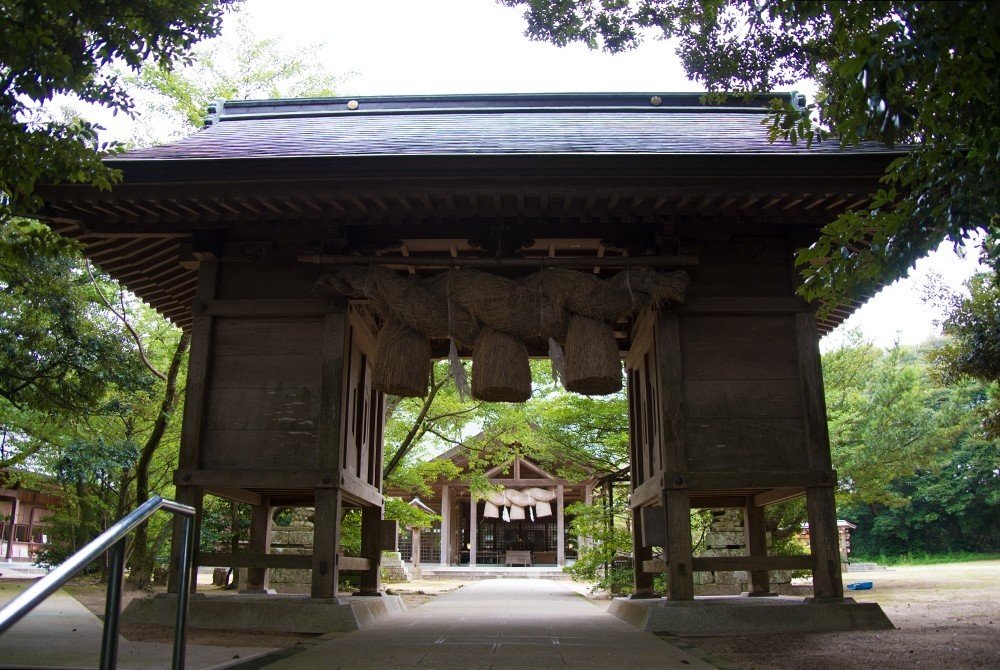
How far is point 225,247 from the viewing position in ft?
21.5

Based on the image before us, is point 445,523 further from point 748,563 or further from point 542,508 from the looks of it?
point 748,563

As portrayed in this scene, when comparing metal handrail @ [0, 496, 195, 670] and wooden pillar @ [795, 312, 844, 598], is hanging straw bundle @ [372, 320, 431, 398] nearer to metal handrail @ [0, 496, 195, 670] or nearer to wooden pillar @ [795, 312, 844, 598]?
metal handrail @ [0, 496, 195, 670]

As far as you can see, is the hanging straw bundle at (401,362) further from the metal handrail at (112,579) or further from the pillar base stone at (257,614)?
the metal handrail at (112,579)

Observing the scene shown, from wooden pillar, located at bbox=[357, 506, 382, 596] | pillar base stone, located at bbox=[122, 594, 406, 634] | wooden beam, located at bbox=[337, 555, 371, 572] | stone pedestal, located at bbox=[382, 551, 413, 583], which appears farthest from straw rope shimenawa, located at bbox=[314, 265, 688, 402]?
stone pedestal, located at bbox=[382, 551, 413, 583]

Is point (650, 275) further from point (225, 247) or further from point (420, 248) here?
point (225, 247)

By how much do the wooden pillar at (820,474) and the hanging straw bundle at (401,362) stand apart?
3048 mm


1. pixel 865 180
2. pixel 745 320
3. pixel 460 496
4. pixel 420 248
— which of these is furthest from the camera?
pixel 460 496

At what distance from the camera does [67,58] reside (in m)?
3.91

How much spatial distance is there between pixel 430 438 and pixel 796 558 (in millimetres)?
10230

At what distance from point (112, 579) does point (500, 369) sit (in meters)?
3.57

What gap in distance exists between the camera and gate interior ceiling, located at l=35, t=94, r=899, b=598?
17.8 ft

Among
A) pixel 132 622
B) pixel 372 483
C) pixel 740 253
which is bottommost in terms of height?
pixel 132 622

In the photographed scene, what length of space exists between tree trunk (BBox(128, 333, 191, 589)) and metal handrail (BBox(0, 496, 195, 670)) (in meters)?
8.31

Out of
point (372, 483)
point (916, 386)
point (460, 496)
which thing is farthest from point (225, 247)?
point (460, 496)
